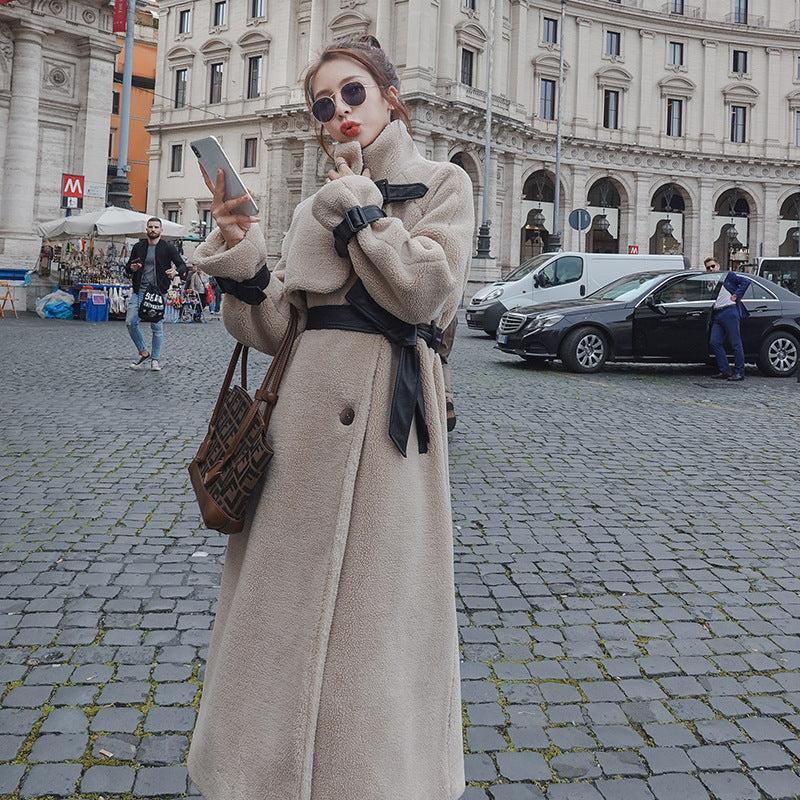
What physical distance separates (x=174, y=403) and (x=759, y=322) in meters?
8.84

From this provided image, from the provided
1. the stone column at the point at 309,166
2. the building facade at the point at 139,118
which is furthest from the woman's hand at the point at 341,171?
the building facade at the point at 139,118

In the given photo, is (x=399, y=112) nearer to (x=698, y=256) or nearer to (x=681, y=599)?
(x=681, y=599)

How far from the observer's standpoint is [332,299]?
1.86 m

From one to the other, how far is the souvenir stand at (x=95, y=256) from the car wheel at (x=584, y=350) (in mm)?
9903

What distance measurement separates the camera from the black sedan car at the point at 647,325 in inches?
507

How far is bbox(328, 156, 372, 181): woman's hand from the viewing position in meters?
1.85

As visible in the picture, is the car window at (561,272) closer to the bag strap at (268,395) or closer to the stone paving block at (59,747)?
the stone paving block at (59,747)

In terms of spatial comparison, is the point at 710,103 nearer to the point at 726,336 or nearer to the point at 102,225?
the point at 102,225

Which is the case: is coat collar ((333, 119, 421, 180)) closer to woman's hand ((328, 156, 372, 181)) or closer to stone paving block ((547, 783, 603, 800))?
woman's hand ((328, 156, 372, 181))

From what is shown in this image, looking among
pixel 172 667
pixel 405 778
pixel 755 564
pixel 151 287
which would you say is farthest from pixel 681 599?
pixel 151 287

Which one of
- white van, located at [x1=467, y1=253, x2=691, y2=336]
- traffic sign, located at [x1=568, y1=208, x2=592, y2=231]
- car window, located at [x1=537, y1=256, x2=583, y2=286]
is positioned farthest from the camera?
traffic sign, located at [x1=568, y1=208, x2=592, y2=231]

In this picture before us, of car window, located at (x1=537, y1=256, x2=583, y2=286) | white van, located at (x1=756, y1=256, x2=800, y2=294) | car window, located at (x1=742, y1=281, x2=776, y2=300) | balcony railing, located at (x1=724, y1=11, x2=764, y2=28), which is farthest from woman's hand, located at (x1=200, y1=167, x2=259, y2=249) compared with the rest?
balcony railing, located at (x1=724, y1=11, x2=764, y2=28)

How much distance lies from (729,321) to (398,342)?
1150 centimetres

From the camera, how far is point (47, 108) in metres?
22.5
